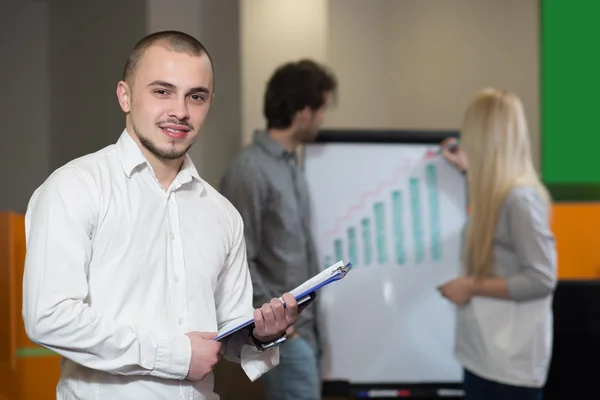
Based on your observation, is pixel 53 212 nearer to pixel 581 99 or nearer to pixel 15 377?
pixel 15 377

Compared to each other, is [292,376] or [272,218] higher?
[272,218]

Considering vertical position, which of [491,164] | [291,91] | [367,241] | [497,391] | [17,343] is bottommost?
[497,391]

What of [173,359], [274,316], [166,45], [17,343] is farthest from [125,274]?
[17,343]

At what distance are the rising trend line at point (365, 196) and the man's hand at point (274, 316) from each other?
1723mm

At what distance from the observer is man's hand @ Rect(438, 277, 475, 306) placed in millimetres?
2533

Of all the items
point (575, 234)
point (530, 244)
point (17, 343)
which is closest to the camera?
point (17, 343)

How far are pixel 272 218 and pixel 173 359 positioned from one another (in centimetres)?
124

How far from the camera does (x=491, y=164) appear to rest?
2486 millimetres

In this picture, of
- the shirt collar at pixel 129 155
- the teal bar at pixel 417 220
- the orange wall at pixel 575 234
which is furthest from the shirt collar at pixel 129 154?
the orange wall at pixel 575 234

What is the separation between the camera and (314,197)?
3.13 m

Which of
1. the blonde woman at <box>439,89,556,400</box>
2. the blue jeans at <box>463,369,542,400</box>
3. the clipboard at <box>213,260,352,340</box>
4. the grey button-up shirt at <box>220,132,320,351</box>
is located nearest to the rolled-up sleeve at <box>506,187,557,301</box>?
the blonde woman at <box>439,89,556,400</box>

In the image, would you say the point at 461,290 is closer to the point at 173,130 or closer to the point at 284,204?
the point at 284,204

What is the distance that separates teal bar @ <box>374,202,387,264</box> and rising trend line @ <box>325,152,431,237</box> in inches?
2.1

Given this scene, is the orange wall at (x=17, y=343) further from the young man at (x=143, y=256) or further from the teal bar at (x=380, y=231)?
the teal bar at (x=380, y=231)
